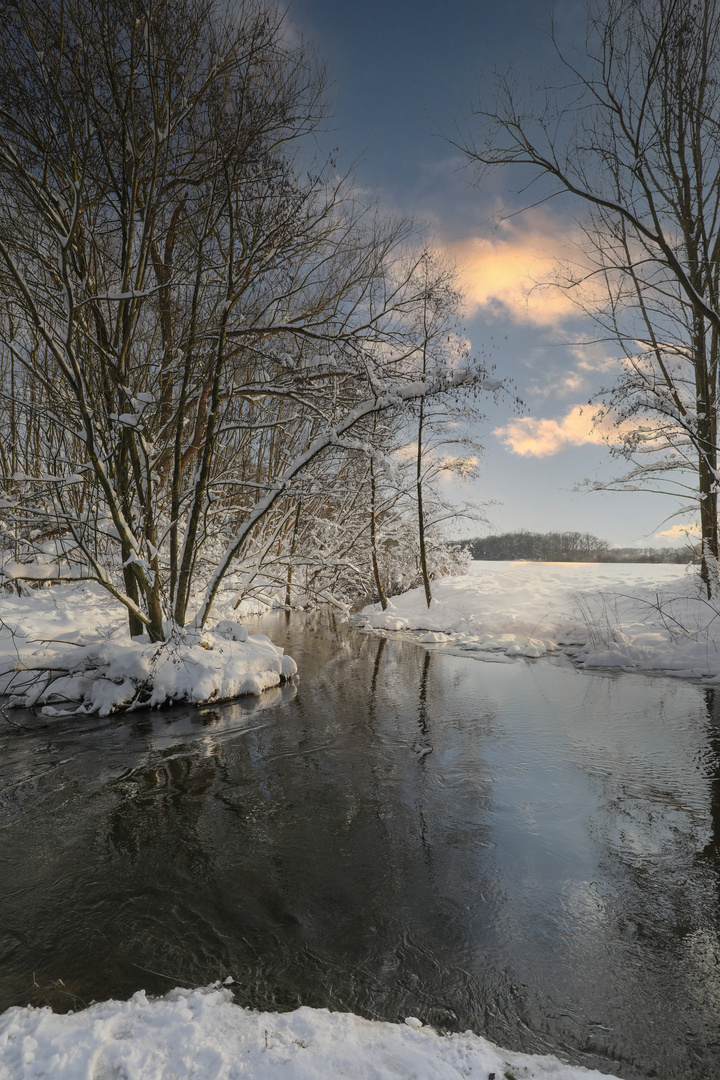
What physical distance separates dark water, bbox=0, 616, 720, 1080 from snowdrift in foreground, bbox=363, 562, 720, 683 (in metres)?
3.48

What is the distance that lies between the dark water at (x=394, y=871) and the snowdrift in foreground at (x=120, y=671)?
0.77 meters

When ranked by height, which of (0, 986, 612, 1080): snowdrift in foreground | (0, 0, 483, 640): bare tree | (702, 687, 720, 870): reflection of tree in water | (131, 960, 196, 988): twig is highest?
(0, 0, 483, 640): bare tree

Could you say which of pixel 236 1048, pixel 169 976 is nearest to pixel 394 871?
pixel 169 976

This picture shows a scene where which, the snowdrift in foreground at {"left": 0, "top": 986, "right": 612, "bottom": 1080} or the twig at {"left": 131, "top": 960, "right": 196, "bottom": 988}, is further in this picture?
the twig at {"left": 131, "top": 960, "right": 196, "bottom": 988}

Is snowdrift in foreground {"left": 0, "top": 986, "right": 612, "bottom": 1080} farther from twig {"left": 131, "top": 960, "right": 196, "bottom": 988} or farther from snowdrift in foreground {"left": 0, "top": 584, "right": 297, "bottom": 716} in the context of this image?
snowdrift in foreground {"left": 0, "top": 584, "right": 297, "bottom": 716}

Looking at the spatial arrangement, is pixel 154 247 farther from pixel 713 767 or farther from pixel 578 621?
pixel 578 621

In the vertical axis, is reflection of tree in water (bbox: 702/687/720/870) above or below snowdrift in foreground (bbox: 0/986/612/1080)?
below

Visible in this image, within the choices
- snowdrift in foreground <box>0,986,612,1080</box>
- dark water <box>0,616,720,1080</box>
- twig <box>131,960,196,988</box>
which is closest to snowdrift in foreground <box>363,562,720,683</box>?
dark water <box>0,616,720,1080</box>

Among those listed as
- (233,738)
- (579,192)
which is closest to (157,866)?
(233,738)

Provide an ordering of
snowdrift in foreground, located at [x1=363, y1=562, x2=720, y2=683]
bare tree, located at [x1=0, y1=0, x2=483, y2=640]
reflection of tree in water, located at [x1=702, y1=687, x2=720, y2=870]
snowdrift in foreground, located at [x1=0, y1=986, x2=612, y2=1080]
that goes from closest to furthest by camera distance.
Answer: snowdrift in foreground, located at [x1=0, y1=986, x2=612, y2=1080] < reflection of tree in water, located at [x1=702, y1=687, x2=720, y2=870] < bare tree, located at [x1=0, y1=0, x2=483, y2=640] < snowdrift in foreground, located at [x1=363, y1=562, x2=720, y2=683]

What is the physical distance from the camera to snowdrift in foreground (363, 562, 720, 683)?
393 inches

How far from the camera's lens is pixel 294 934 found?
116 inches

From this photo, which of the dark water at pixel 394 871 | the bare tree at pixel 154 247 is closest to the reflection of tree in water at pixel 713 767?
the dark water at pixel 394 871

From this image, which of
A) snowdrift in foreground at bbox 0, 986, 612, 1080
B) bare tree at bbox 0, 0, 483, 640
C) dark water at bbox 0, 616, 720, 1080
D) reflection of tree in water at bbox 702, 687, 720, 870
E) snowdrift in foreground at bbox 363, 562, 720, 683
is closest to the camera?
snowdrift in foreground at bbox 0, 986, 612, 1080
